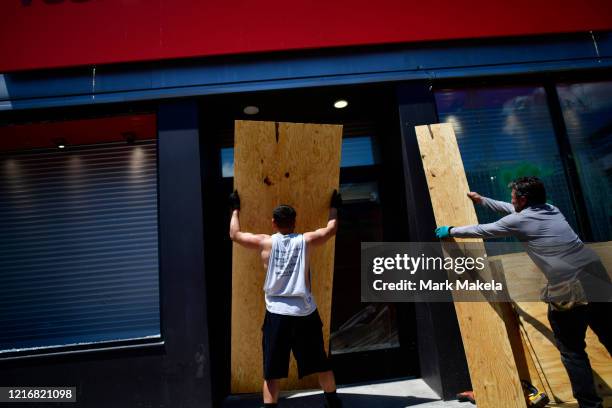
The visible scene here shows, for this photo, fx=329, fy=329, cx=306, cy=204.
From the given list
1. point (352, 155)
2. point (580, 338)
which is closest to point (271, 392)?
point (580, 338)

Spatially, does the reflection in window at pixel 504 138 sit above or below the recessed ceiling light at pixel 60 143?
below

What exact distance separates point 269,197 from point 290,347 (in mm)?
1460

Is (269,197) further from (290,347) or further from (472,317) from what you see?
(472,317)

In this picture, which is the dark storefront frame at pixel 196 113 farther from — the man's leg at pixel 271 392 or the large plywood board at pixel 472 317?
the man's leg at pixel 271 392

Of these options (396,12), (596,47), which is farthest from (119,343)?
(596,47)

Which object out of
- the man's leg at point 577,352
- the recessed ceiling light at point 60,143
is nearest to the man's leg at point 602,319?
the man's leg at point 577,352

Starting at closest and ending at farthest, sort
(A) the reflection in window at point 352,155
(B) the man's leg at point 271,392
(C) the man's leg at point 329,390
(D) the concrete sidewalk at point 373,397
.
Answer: (B) the man's leg at point 271,392 < (C) the man's leg at point 329,390 < (D) the concrete sidewalk at point 373,397 < (A) the reflection in window at point 352,155

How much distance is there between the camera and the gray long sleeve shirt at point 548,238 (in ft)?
8.80

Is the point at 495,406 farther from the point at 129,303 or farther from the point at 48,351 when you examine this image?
the point at 48,351

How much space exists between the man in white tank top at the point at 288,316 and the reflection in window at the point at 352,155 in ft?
5.67

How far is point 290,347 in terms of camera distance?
9.31ft

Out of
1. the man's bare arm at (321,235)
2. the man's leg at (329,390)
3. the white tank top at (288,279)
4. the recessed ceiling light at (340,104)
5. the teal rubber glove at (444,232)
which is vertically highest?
the recessed ceiling light at (340,104)

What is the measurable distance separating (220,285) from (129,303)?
1144 mm

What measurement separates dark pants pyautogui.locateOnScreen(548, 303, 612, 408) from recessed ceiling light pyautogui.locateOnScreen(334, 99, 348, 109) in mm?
3124
